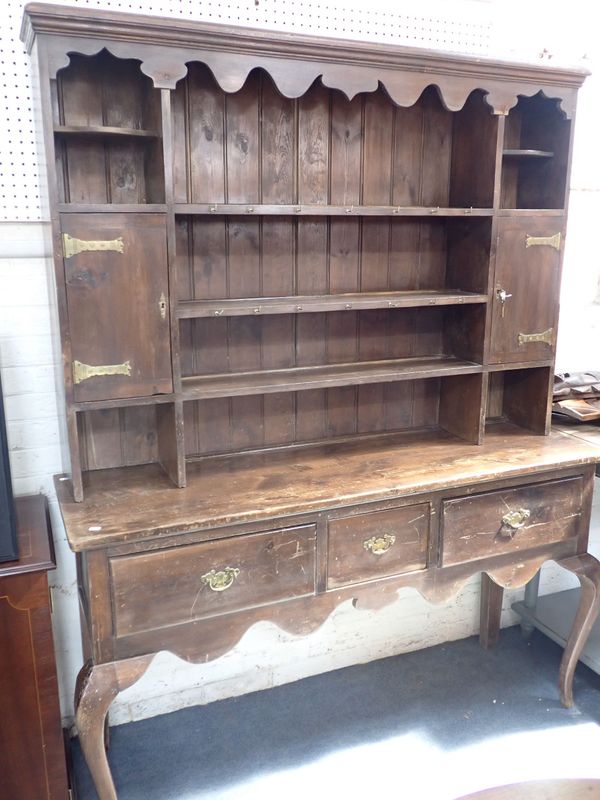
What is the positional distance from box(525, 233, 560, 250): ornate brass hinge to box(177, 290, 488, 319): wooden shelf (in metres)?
0.23

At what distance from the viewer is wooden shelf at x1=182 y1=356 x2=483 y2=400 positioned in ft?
6.58

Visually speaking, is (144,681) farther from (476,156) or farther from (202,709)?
(476,156)

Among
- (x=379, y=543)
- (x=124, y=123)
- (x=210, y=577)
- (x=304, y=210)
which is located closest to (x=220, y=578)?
(x=210, y=577)

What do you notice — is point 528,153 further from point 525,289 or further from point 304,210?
point 304,210

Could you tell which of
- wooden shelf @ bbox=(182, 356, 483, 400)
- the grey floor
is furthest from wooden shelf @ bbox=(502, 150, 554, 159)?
the grey floor

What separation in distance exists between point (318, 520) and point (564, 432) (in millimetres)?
1067

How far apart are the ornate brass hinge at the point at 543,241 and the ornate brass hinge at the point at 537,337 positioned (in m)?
0.28

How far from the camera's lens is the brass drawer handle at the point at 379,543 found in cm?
202

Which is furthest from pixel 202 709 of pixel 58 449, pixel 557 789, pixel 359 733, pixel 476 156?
pixel 476 156

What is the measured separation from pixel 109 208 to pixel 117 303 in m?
0.24

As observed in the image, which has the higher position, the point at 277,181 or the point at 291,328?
the point at 277,181

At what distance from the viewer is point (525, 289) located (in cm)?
230

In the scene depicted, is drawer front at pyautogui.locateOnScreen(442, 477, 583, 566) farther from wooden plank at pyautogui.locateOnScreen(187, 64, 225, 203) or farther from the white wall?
wooden plank at pyautogui.locateOnScreen(187, 64, 225, 203)

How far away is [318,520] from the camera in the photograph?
6.35 feet
